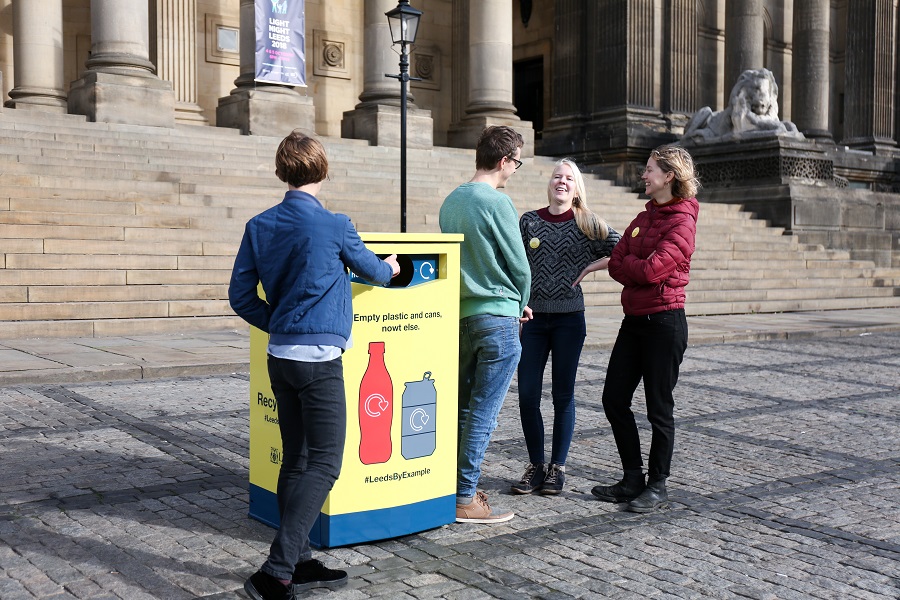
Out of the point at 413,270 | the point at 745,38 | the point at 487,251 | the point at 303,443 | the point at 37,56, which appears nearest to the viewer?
the point at 303,443

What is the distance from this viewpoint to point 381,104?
71.1ft

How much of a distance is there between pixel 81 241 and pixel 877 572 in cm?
1023

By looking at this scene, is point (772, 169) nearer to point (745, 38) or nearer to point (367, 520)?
point (745, 38)

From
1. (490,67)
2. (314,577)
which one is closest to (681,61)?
(490,67)

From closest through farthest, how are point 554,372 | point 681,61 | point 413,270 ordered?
point 413,270
point 554,372
point 681,61

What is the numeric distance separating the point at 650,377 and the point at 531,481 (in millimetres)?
798

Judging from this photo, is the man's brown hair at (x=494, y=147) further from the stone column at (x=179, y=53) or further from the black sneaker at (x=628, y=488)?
the stone column at (x=179, y=53)

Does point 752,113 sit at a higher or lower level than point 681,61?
lower

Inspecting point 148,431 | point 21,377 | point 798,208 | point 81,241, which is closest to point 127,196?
point 81,241

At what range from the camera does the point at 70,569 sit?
391 centimetres

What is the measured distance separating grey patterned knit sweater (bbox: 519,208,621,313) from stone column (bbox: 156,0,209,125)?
58.9 ft

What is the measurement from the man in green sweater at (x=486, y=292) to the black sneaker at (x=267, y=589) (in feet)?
4.21

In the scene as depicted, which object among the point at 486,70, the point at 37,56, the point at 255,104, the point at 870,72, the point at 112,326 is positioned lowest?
the point at 112,326

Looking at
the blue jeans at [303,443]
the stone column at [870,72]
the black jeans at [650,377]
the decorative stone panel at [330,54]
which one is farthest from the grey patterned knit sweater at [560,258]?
the stone column at [870,72]
